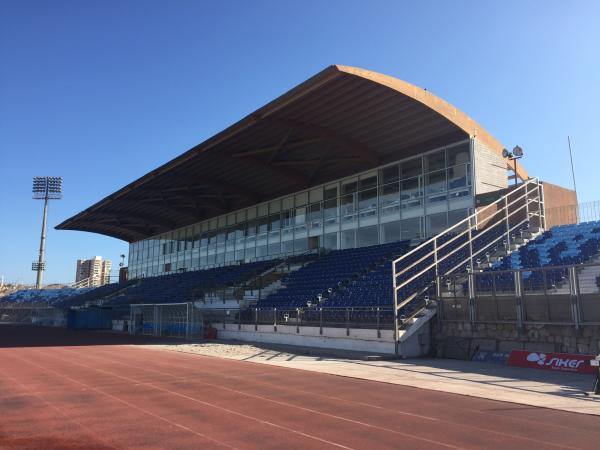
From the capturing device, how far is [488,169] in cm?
2552

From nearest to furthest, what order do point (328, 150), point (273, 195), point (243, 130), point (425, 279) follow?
point (425, 279) < point (243, 130) < point (328, 150) < point (273, 195)

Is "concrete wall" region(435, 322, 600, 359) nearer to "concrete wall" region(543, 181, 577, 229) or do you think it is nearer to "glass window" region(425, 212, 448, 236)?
"glass window" region(425, 212, 448, 236)

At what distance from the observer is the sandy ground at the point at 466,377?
33.0ft

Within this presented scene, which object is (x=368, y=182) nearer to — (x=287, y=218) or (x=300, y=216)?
(x=300, y=216)

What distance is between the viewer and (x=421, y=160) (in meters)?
27.5

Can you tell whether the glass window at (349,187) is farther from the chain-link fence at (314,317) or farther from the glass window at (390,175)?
the chain-link fence at (314,317)

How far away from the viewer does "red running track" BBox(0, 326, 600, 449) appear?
22.8 ft

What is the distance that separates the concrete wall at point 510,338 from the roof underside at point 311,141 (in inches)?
432

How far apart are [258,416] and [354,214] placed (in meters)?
23.4

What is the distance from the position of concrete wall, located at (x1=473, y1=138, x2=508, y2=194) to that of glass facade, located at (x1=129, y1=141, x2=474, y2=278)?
0.42 m

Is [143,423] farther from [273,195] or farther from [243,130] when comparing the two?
[273,195]

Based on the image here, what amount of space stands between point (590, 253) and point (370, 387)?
1129 centimetres

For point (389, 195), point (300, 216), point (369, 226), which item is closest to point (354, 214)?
point (369, 226)

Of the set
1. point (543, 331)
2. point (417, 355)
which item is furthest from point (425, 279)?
point (543, 331)
